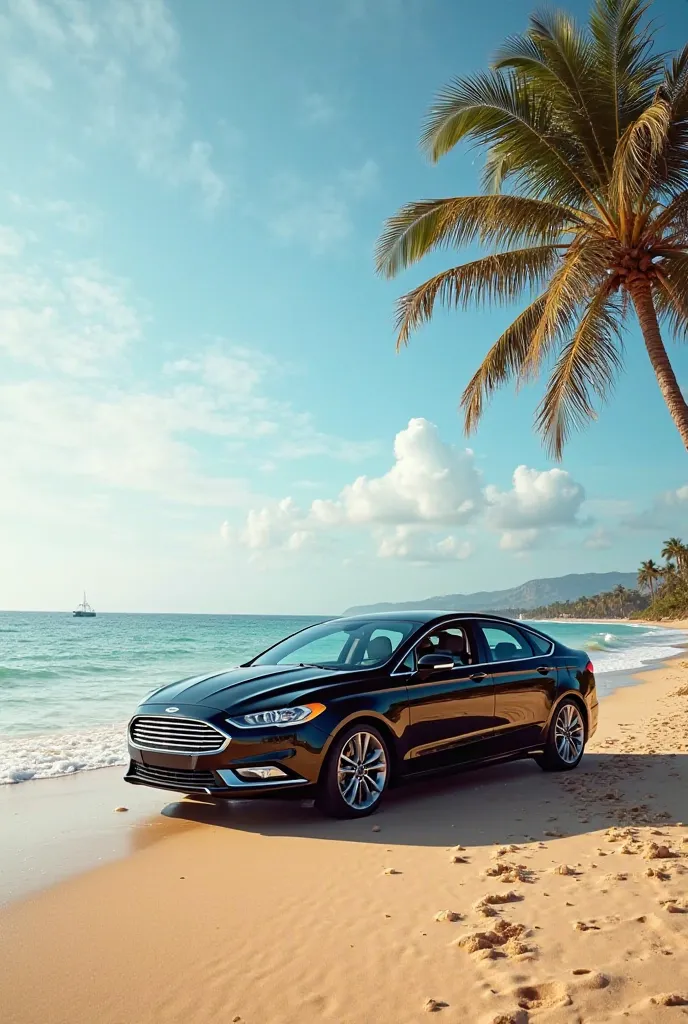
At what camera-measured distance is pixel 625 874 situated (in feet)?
15.7

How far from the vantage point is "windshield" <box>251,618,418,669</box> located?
7301 millimetres

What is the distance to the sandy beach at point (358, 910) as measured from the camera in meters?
3.34

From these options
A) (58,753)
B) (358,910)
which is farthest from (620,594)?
(358,910)

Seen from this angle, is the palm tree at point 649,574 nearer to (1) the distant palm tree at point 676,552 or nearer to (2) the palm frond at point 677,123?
(1) the distant palm tree at point 676,552

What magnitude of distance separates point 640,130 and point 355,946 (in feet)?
35.0

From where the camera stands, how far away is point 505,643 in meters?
8.21

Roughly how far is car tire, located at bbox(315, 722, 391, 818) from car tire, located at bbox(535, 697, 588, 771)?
2.31 metres

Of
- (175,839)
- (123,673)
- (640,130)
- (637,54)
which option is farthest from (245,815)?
(123,673)

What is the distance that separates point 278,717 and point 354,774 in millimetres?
775

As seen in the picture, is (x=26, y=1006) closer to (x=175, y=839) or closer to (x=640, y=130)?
(x=175, y=839)

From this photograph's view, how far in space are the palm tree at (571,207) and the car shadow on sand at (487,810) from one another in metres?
5.82

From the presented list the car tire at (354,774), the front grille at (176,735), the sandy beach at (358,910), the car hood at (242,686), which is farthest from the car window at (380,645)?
the front grille at (176,735)

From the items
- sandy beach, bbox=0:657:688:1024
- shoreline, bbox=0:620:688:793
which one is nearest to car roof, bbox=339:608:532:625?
sandy beach, bbox=0:657:688:1024

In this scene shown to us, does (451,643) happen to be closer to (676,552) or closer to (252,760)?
(252,760)
